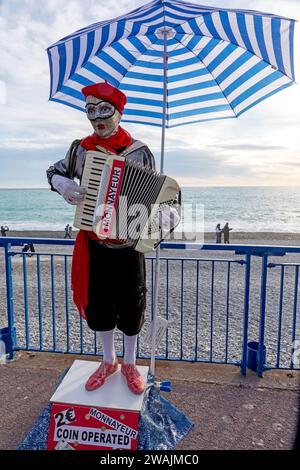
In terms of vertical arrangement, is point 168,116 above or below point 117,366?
above

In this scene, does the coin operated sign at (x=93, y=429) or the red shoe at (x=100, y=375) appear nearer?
the coin operated sign at (x=93, y=429)

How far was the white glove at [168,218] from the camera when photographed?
95.3 inches

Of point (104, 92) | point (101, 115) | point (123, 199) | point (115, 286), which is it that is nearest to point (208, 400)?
point (115, 286)

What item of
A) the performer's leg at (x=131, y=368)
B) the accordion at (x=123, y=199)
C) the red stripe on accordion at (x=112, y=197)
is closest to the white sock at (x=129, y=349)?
the performer's leg at (x=131, y=368)

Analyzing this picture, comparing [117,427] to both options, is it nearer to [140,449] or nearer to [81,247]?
[140,449]

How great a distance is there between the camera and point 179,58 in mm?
2688

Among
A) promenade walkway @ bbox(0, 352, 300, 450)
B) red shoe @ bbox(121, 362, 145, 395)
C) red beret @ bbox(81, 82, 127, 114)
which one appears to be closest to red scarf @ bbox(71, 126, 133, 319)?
red beret @ bbox(81, 82, 127, 114)

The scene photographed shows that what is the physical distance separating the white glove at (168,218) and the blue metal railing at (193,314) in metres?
0.74

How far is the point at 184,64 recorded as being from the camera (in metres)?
2.72

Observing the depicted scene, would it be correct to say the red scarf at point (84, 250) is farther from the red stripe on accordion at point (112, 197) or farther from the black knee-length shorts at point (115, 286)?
the red stripe on accordion at point (112, 197)

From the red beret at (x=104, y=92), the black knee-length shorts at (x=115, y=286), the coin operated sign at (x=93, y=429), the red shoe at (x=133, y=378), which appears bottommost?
the coin operated sign at (x=93, y=429)
